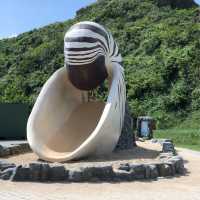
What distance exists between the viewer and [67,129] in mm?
17547

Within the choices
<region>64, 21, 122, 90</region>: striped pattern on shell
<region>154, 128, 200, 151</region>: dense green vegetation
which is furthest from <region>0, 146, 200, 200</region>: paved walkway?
<region>154, 128, 200, 151</region>: dense green vegetation

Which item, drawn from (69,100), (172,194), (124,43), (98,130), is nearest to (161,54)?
(124,43)

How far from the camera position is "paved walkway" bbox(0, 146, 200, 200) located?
10156 mm

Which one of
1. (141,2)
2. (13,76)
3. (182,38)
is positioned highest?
(141,2)

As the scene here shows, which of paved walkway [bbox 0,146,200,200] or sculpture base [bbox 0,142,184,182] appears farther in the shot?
sculpture base [bbox 0,142,184,182]

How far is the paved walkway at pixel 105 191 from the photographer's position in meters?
10.2

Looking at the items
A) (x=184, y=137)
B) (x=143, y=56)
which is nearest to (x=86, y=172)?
(x=184, y=137)

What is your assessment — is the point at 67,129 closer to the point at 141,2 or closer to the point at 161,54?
the point at 161,54

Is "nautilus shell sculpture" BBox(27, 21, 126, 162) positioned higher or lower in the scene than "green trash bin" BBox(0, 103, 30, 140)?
higher

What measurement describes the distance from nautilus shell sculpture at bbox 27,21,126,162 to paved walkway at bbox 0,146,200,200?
3.01m

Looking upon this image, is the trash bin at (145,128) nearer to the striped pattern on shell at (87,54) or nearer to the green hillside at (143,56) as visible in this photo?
the green hillside at (143,56)

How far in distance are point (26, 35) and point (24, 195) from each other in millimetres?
47767

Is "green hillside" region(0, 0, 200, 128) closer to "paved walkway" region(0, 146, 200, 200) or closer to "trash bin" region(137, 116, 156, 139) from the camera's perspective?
"trash bin" region(137, 116, 156, 139)

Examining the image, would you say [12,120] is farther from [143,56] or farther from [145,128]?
[143,56]
